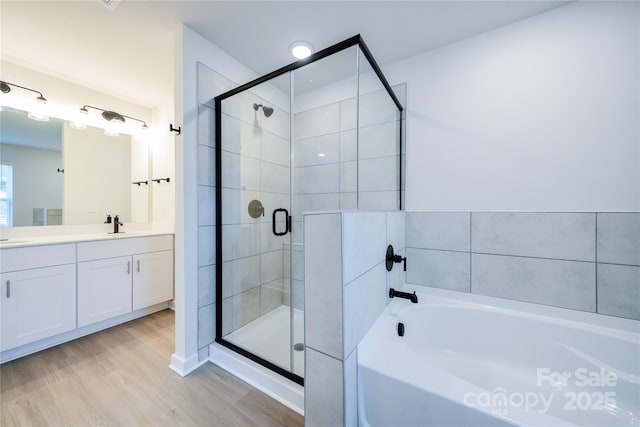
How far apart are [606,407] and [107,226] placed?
397 cm

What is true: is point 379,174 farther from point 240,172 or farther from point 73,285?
point 73,285

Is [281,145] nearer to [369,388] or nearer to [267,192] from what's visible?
[267,192]

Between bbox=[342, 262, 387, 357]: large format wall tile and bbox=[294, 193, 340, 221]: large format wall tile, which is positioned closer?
bbox=[342, 262, 387, 357]: large format wall tile

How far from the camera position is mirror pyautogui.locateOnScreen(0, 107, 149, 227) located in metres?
2.00

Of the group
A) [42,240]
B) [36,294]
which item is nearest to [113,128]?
[42,240]

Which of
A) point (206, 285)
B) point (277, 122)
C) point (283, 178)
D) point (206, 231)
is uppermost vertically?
point (277, 122)

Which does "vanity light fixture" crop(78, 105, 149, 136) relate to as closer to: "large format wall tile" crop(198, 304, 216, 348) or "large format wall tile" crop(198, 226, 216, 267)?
"large format wall tile" crop(198, 226, 216, 267)

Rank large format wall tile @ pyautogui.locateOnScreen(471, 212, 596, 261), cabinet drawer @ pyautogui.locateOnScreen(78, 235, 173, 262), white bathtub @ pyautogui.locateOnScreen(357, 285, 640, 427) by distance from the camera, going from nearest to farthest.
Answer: white bathtub @ pyautogui.locateOnScreen(357, 285, 640, 427) → large format wall tile @ pyautogui.locateOnScreen(471, 212, 596, 261) → cabinet drawer @ pyautogui.locateOnScreen(78, 235, 173, 262)

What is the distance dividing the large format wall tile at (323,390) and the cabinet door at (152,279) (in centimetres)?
205

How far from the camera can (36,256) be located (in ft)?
5.57

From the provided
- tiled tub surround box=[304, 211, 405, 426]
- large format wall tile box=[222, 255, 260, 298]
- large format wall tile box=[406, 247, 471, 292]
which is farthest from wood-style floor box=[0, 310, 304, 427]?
large format wall tile box=[406, 247, 471, 292]

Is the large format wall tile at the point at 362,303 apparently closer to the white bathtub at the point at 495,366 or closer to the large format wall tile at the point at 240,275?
the white bathtub at the point at 495,366

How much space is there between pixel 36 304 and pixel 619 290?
12.2 ft

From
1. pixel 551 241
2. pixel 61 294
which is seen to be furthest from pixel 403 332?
pixel 61 294
